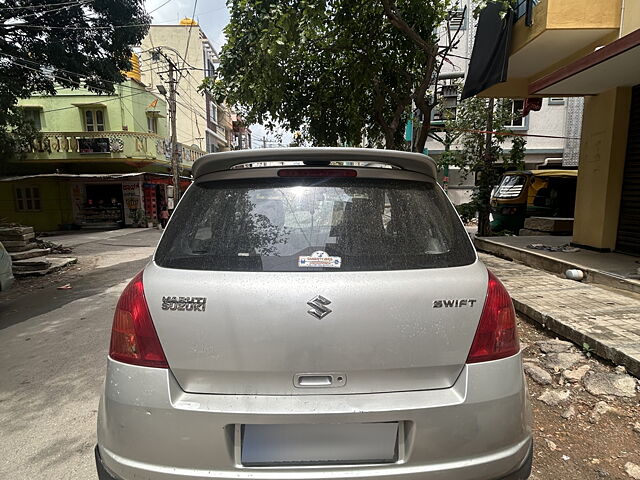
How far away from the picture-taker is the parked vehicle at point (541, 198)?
1091 centimetres

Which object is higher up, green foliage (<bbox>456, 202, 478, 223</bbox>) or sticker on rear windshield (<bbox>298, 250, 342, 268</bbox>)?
sticker on rear windshield (<bbox>298, 250, 342, 268</bbox>)

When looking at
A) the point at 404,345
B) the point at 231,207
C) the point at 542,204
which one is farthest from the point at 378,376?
the point at 542,204

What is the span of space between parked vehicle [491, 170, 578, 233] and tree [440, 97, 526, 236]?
0.68 metres

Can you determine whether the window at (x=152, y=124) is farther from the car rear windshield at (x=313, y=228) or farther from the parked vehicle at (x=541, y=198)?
the car rear windshield at (x=313, y=228)

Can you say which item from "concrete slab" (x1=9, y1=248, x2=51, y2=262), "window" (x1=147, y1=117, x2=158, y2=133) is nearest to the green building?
"window" (x1=147, y1=117, x2=158, y2=133)

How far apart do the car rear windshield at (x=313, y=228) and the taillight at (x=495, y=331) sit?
191 mm

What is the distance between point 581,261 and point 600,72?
8.80 feet

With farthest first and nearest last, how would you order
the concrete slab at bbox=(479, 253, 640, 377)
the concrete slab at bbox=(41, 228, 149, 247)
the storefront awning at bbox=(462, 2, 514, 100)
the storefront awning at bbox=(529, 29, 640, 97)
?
the concrete slab at bbox=(41, 228, 149, 247) < the storefront awning at bbox=(462, 2, 514, 100) < the storefront awning at bbox=(529, 29, 640, 97) < the concrete slab at bbox=(479, 253, 640, 377)

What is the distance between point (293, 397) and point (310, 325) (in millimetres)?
266

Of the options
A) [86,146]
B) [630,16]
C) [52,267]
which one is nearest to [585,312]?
[630,16]

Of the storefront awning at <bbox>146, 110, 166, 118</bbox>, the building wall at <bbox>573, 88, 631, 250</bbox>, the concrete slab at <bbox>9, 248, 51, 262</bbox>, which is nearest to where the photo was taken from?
the building wall at <bbox>573, 88, 631, 250</bbox>

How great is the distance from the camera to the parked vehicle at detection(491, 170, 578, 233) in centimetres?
1091

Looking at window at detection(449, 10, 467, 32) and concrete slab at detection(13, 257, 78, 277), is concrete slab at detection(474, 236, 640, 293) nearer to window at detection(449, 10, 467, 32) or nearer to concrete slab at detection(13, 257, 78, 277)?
window at detection(449, 10, 467, 32)

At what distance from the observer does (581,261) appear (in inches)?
Result: 231
